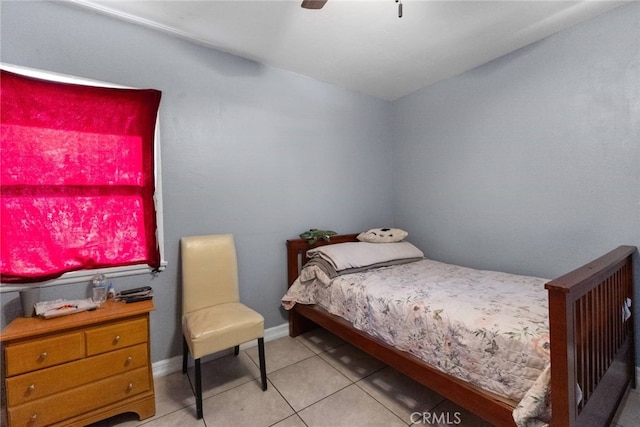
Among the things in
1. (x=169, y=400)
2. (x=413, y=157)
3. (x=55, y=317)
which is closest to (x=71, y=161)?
(x=55, y=317)

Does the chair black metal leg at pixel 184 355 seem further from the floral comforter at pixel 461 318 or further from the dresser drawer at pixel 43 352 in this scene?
the floral comforter at pixel 461 318

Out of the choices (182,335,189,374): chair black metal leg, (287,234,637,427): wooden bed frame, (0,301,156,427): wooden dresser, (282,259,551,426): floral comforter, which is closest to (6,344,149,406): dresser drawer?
(0,301,156,427): wooden dresser

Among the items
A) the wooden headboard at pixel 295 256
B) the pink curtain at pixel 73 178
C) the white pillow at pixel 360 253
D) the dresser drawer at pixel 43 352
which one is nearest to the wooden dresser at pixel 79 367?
the dresser drawer at pixel 43 352

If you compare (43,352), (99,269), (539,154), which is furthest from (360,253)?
(43,352)

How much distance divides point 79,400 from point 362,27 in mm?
2918

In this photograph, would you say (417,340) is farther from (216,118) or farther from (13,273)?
(13,273)

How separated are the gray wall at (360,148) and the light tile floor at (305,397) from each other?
43 cm

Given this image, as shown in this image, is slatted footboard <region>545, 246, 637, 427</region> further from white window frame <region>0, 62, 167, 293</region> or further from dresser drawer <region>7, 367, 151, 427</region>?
white window frame <region>0, 62, 167, 293</region>

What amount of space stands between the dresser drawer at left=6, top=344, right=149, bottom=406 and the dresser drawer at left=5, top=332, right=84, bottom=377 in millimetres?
33

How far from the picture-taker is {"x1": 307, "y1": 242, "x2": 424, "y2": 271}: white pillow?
2.34 m

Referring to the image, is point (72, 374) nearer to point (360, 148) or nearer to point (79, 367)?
point (79, 367)

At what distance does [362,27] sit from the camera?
2027mm

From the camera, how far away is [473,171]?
8.80ft

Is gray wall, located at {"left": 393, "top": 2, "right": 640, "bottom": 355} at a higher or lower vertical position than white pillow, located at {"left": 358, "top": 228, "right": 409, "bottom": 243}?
higher
